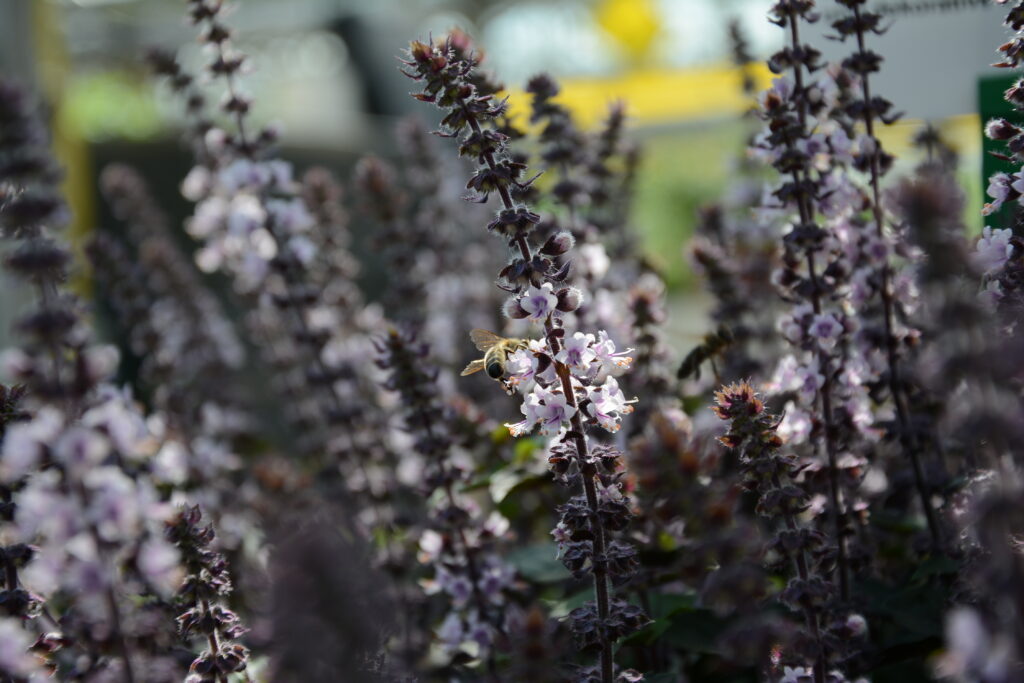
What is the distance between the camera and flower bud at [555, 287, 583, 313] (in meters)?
2.12

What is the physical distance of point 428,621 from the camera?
11.1 feet

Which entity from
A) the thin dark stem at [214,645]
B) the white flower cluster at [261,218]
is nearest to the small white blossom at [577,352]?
the thin dark stem at [214,645]

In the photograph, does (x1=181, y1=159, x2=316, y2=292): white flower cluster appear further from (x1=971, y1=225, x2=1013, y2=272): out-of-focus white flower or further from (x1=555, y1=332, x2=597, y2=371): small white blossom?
(x1=971, y1=225, x2=1013, y2=272): out-of-focus white flower

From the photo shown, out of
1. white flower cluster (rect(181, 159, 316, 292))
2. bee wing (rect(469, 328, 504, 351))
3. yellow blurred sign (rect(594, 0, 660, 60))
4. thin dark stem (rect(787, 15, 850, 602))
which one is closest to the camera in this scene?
bee wing (rect(469, 328, 504, 351))

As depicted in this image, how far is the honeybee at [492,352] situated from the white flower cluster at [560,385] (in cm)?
29

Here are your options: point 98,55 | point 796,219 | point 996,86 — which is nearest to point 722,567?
point 796,219

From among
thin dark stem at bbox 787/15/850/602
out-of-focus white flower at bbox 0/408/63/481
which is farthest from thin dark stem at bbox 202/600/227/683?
thin dark stem at bbox 787/15/850/602

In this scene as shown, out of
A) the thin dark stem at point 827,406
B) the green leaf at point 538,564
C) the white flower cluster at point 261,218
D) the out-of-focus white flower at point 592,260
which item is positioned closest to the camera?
the thin dark stem at point 827,406

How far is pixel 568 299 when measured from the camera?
213cm

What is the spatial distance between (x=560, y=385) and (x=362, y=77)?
1282cm

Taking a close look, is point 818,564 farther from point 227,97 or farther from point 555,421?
point 227,97

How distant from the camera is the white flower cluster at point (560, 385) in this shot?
84.2 inches

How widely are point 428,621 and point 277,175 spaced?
182 cm

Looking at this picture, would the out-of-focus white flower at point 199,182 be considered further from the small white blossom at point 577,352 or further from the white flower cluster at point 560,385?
the small white blossom at point 577,352
